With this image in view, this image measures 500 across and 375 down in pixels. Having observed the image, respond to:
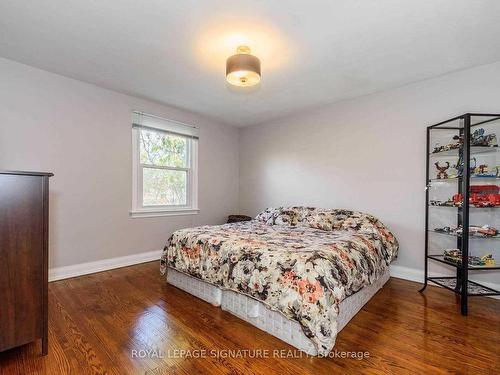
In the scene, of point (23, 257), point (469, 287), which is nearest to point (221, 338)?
point (23, 257)

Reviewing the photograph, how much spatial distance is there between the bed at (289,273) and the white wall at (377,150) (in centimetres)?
38

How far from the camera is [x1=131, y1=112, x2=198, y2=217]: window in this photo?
3.55m

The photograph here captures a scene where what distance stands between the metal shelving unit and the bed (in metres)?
0.52

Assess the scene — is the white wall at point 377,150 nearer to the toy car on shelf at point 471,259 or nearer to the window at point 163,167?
the toy car on shelf at point 471,259

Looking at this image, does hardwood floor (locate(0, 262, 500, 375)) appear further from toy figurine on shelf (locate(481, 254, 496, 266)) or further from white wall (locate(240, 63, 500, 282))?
white wall (locate(240, 63, 500, 282))

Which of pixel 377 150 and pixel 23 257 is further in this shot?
pixel 377 150

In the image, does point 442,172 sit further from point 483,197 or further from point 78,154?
point 78,154

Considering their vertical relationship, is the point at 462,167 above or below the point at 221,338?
above

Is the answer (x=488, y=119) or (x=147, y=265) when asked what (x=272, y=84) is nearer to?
(x=488, y=119)

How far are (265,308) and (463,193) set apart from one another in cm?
198

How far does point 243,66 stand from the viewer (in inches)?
82.6

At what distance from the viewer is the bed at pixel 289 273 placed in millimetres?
1634

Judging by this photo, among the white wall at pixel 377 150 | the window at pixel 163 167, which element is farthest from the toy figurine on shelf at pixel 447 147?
the window at pixel 163 167

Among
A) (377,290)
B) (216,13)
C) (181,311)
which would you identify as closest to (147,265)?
(181,311)
